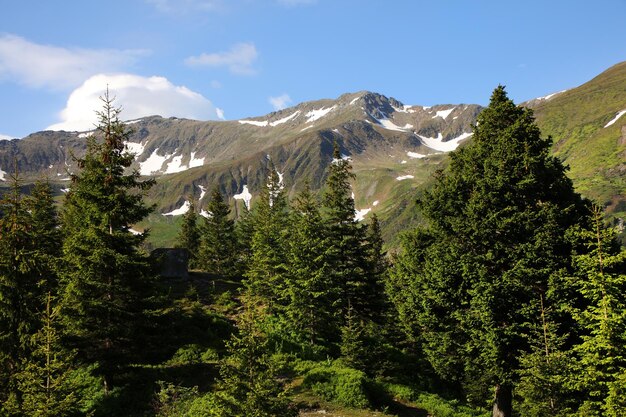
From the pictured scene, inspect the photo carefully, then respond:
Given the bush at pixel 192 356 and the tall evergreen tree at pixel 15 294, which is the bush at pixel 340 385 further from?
the tall evergreen tree at pixel 15 294

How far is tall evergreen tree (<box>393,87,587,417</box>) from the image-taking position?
2041cm

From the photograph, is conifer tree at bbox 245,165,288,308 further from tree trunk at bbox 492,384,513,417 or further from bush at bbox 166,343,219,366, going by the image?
tree trunk at bbox 492,384,513,417

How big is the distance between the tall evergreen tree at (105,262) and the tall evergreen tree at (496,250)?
16728mm

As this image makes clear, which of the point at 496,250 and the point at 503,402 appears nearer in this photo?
the point at 496,250

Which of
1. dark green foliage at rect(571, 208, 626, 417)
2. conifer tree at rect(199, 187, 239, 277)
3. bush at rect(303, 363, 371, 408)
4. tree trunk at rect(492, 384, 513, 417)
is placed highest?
conifer tree at rect(199, 187, 239, 277)

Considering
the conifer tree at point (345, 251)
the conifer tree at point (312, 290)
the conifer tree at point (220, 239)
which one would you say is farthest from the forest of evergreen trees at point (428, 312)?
the conifer tree at point (220, 239)

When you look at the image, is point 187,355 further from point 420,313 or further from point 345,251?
point 420,313

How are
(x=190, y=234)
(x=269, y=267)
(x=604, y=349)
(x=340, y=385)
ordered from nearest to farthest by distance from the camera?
(x=604, y=349), (x=340, y=385), (x=269, y=267), (x=190, y=234)

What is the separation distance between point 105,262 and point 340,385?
14478 mm

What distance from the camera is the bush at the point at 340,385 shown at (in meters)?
22.5

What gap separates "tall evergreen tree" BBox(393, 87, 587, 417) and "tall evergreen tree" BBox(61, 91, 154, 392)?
54.9ft

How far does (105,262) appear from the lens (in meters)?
22.5

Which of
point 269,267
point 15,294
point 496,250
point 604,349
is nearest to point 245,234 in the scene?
point 269,267

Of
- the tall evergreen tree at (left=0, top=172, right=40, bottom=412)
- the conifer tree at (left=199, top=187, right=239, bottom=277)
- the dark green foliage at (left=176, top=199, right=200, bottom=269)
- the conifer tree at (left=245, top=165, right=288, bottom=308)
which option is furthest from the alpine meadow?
the dark green foliage at (left=176, top=199, right=200, bottom=269)
